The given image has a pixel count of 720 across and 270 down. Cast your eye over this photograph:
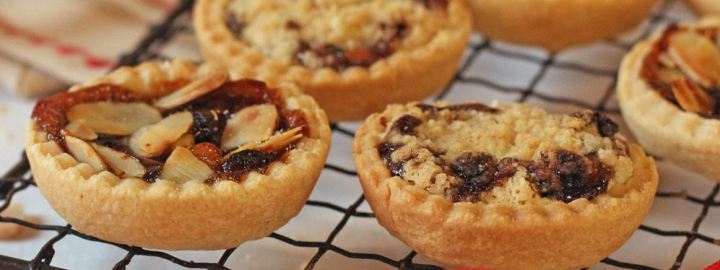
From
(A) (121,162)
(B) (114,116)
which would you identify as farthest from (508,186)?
(B) (114,116)

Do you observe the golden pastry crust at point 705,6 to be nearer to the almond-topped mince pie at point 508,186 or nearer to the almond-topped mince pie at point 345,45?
the almond-topped mince pie at point 345,45

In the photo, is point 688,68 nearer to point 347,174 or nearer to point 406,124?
point 406,124

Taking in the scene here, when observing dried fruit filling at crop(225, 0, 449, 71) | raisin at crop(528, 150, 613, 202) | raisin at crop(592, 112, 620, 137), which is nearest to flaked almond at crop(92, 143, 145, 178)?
dried fruit filling at crop(225, 0, 449, 71)

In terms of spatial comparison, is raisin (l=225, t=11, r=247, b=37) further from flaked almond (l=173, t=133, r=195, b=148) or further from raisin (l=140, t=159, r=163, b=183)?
raisin (l=140, t=159, r=163, b=183)

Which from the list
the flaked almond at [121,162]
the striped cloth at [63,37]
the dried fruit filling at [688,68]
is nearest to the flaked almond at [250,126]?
the flaked almond at [121,162]

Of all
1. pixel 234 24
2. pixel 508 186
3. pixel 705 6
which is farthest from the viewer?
pixel 705 6

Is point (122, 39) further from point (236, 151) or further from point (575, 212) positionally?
point (575, 212)
